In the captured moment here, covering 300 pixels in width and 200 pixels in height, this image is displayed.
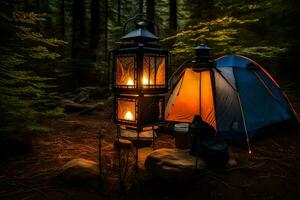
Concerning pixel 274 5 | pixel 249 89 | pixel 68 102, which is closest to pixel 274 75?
pixel 274 5

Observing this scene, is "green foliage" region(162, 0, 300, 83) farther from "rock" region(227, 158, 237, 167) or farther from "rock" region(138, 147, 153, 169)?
"rock" region(227, 158, 237, 167)

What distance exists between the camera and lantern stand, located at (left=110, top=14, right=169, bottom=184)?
4.33 m

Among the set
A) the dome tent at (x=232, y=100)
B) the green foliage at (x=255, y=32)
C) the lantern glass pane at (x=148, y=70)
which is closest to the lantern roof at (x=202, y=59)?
the dome tent at (x=232, y=100)

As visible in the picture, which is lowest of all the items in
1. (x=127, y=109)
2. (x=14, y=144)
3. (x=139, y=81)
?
(x=14, y=144)

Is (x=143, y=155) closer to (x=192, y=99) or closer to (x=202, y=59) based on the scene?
(x=192, y=99)

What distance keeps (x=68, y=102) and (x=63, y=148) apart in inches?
200

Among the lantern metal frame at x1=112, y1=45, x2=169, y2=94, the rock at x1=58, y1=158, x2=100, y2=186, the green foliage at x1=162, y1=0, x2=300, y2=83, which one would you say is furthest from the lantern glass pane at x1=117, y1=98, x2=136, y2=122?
the green foliage at x1=162, y1=0, x2=300, y2=83

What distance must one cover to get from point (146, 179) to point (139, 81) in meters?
1.60

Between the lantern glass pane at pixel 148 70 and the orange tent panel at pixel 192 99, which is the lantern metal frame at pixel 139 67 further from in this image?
the orange tent panel at pixel 192 99

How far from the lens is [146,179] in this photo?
13.4 feet

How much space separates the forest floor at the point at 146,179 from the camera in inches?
147

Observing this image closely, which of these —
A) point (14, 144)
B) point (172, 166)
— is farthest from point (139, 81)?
point (14, 144)

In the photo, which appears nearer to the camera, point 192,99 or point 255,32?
point 192,99

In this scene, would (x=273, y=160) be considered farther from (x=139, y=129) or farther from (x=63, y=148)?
(x=63, y=148)
